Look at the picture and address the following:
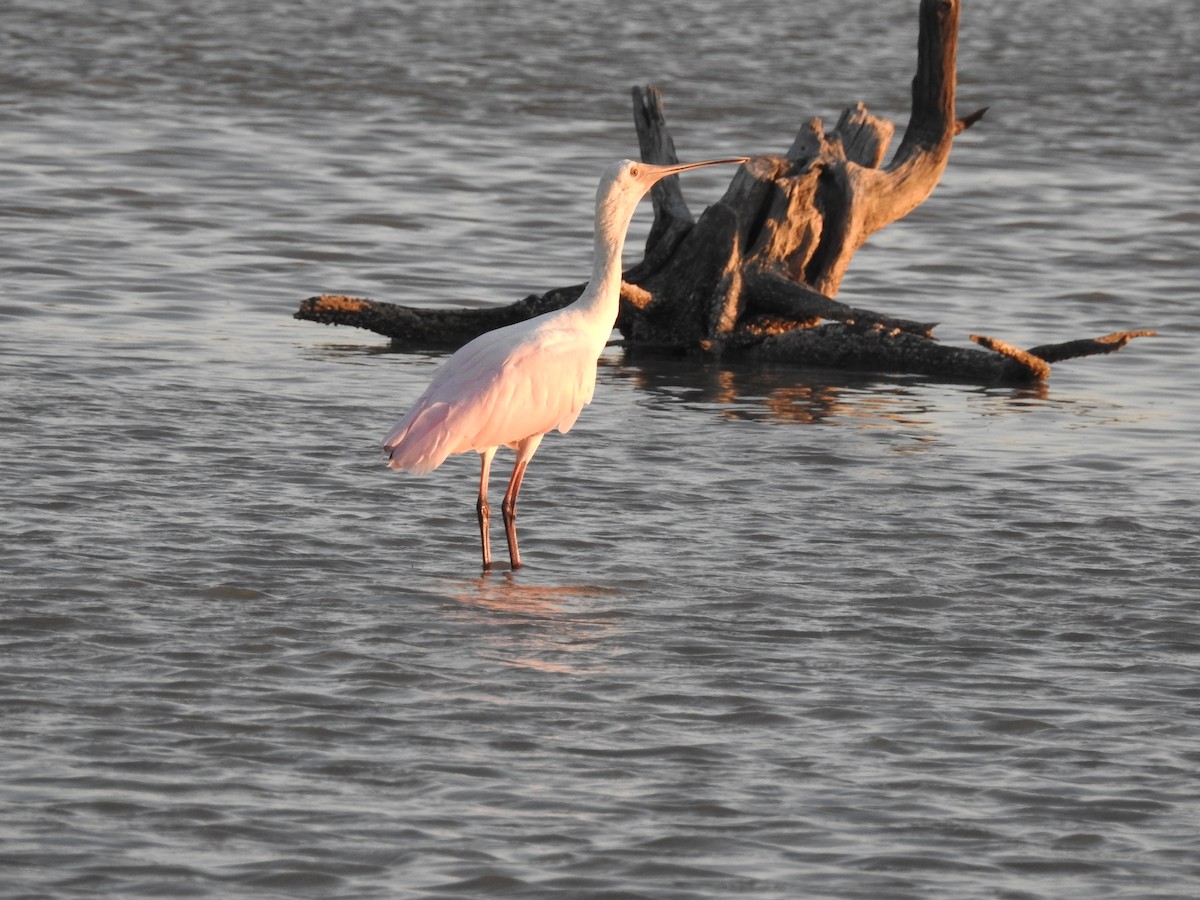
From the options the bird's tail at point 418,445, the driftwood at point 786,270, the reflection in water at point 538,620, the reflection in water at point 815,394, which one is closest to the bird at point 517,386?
the bird's tail at point 418,445

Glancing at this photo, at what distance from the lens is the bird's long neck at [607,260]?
977cm

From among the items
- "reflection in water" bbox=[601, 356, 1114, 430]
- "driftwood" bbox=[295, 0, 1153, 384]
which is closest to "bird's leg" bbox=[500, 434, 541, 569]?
"reflection in water" bbox=[601, 356, 1114, 430]

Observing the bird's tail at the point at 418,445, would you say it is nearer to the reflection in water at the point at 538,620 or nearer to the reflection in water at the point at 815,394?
the reflection in water at the point at 538,620

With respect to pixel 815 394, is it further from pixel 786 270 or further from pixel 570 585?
pixel 570 585

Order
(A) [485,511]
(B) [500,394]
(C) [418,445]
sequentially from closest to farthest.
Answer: (C) [418,445] → (B) [500,394] → (A) [485,511]

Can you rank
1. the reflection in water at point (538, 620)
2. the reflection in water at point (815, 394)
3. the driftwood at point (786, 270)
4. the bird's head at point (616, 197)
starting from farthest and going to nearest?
the driftwood at point (786, 270) < the reflection in water at point (815, 394) < the bird's head at point (616, 197) < the reflection in water at point (538, 620)

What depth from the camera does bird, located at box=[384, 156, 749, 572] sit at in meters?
9.09

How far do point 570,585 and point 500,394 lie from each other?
85 centimetres

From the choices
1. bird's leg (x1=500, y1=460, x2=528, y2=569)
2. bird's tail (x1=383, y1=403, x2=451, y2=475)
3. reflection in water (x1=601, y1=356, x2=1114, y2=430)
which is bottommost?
bird's leg (x1=500, y1=460, x2=528, y2=569)

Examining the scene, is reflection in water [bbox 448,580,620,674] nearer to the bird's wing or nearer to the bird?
the bird

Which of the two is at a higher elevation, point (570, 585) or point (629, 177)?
point (629, 177)

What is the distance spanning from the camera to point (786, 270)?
1385 centimetres

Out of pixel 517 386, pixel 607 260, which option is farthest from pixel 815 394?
pixel 517 386

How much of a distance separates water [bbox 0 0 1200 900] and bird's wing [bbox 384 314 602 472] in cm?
49
